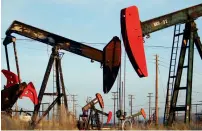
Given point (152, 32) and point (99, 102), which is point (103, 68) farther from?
point (99, 102)

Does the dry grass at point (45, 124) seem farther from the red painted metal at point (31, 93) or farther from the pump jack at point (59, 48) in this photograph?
the pump jack at point (59, 48)

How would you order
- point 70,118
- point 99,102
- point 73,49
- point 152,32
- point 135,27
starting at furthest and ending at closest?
point 99,102 → point 73,49 → point 152,32 → point 70,118 → point 135,27

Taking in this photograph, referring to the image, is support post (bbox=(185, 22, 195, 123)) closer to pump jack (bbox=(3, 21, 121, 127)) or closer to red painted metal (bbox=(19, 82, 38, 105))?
pump jack (bbox=(3, 21, 121, 127))

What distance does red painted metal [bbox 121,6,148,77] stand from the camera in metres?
10.6

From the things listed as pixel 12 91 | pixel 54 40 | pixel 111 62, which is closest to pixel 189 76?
pixel 111 62

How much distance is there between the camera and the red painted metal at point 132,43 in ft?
34.7

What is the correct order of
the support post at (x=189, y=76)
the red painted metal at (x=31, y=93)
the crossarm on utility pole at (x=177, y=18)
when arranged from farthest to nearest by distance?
the red painted metal at (x=31, y=93) → the crossarm on utility pole at (x=177, y=18) → the support post at (x=189, y=76)

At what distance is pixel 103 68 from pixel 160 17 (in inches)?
122

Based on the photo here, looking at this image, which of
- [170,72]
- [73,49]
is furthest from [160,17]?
[73,49]

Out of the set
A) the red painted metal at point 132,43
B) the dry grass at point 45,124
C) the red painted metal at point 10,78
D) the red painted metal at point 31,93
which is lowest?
the dry grass at point 45,124

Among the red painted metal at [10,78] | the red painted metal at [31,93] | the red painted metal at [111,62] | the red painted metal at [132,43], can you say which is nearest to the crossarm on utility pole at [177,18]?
the red painted metal at [111,62]

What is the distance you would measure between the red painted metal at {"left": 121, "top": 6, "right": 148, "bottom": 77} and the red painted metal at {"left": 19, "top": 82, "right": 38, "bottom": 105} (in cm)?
460

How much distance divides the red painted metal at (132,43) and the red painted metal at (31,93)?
4.60 m

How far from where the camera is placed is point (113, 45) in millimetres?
14188
